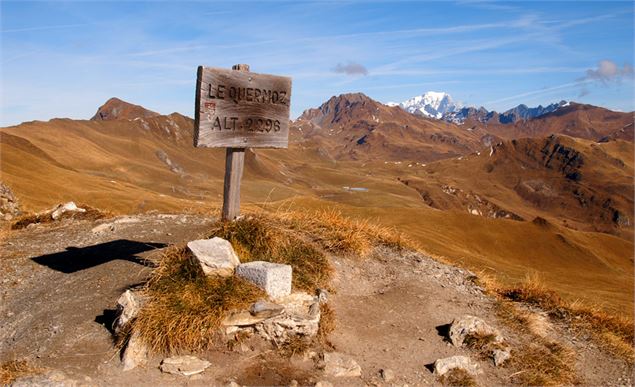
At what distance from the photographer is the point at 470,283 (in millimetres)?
12641

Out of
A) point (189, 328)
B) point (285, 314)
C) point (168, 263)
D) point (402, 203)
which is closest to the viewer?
point (189, 328)

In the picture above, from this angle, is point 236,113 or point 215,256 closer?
point 215,256

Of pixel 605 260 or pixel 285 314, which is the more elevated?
pixel 285 314

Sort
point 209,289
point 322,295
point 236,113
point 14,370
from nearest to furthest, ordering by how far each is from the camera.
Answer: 1. point 14,370
2. point 209,289
3. point 322,295
4. point 236,113

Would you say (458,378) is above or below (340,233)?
below

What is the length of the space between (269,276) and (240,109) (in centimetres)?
357

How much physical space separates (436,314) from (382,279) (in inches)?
72.0

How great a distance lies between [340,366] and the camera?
7.93 meters

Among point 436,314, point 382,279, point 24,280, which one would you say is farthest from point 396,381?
point 24,280

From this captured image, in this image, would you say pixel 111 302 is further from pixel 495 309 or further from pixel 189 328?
pixel 495 309

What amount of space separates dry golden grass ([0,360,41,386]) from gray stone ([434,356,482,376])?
18.9 feet

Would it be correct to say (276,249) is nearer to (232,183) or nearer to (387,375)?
(232,183)

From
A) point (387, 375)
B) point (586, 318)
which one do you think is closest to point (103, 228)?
point (387, 375)

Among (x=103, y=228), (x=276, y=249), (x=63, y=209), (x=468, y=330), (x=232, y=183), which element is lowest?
(x=468, y=330)
